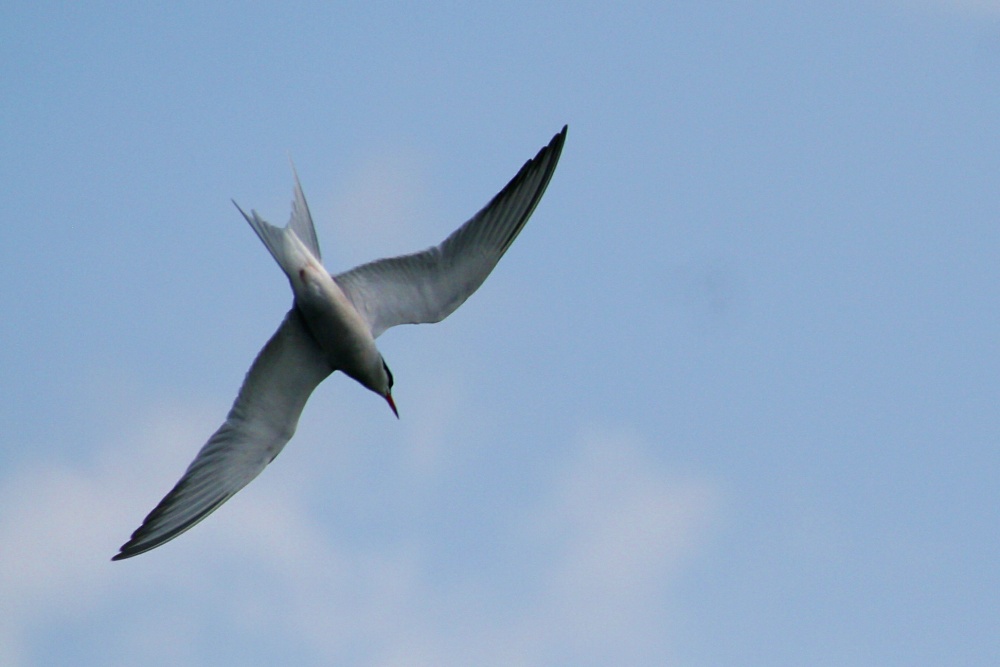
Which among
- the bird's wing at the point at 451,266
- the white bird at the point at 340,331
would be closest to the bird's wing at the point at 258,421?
the white bird at the point at 340,331

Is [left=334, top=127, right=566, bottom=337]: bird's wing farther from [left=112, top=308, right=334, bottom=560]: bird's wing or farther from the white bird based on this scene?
[left=112, top=308, right=334, bottom=560]: bird's wing

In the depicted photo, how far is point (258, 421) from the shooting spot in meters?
9.25

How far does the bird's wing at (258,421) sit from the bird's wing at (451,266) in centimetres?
54

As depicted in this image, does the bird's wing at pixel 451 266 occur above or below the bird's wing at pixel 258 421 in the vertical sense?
above

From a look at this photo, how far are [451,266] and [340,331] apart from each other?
926 mm

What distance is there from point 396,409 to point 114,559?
2.35 meters

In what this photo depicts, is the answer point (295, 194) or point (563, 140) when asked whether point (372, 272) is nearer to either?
point (295, 194)

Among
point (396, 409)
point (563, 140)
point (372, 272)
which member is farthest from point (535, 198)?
point (396, 409)

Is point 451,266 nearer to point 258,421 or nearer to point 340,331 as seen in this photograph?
point 340,331

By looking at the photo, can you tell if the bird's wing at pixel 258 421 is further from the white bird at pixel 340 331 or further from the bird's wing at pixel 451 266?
the bird's wing at pixel 451 266

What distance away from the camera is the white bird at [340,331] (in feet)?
29.0

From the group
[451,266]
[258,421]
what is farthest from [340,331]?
[258,421]

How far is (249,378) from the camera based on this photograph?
9211 millimetres

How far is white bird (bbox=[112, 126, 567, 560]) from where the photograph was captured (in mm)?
8844
